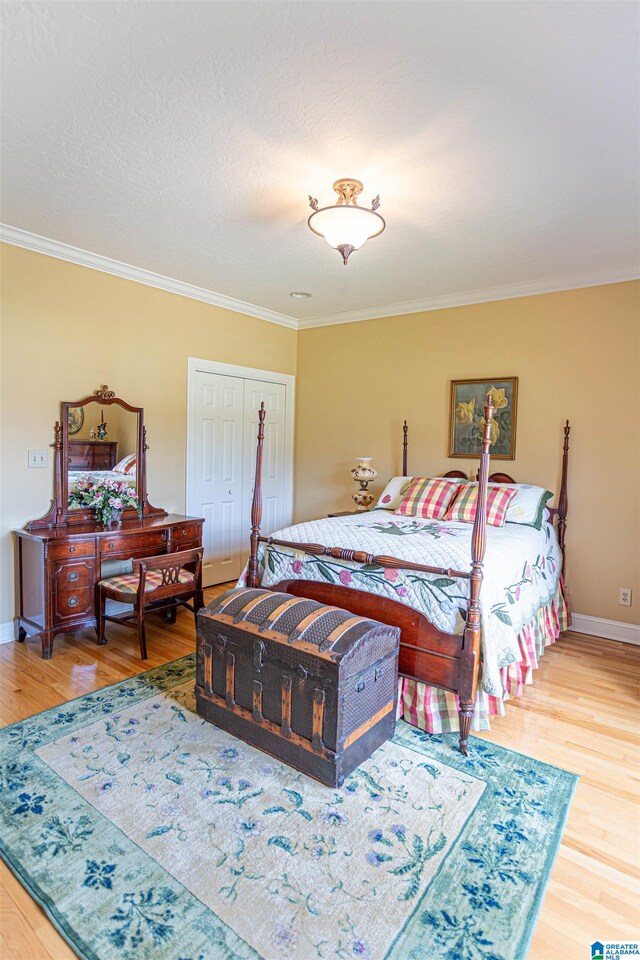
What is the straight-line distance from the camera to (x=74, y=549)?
10.5 feet

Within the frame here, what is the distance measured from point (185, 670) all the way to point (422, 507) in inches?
77.8

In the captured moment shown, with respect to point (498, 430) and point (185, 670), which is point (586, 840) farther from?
point (498, 430)

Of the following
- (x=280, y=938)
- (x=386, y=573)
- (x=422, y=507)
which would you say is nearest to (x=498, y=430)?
(x=422, y=507)

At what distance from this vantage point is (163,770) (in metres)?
2.12

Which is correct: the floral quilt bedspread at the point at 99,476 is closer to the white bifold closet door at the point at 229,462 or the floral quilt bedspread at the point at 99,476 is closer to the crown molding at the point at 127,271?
the white bifold closet door at the point at 229,462

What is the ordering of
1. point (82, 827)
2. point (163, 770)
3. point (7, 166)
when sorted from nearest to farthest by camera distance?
point (82, 827) → point (163, 770) → point (7, 166)

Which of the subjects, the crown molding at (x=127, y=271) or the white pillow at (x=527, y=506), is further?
the white pillow at (x=527, y=506)

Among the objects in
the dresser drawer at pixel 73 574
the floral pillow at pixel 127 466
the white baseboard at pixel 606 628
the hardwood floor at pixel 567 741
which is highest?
the floral pillow at pixel 127 466

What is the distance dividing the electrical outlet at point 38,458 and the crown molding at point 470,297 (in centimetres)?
291

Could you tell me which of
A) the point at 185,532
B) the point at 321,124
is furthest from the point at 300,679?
the point at 321,124

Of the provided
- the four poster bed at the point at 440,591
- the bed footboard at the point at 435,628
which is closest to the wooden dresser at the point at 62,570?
the four poster bed at the point at 440,591

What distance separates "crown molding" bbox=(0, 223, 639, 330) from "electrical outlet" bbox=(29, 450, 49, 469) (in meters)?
1.32

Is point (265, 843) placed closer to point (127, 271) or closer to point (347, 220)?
point (347, 220)

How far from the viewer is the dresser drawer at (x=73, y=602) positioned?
3.17 m
